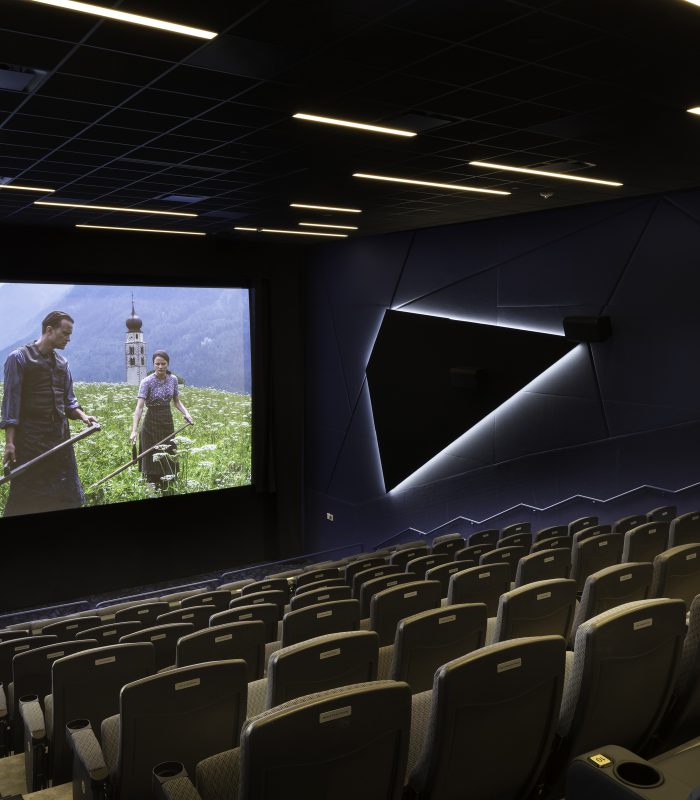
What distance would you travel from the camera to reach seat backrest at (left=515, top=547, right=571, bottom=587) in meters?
5.14

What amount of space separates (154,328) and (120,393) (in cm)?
124

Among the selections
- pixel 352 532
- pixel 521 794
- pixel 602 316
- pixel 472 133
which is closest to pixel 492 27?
pixel 472 133

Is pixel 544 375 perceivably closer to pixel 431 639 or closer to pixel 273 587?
pixel 273 587

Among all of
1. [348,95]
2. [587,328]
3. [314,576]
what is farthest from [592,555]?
[587,328]

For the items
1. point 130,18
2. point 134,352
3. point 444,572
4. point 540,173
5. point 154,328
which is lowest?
point 444,572

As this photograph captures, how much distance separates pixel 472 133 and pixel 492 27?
2.30 m

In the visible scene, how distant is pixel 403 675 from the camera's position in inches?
136

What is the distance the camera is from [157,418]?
13.0m

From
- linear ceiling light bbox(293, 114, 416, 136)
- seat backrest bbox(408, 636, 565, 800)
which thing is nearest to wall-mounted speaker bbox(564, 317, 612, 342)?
linear ceiling light bbox(293, 114, 416, 136)

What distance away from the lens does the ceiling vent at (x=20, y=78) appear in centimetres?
473

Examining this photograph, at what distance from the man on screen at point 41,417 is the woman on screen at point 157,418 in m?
0.98

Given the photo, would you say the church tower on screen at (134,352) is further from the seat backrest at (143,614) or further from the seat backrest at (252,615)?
the seat backrest at (252,615)

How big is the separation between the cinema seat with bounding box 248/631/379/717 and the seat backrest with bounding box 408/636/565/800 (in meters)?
0.69

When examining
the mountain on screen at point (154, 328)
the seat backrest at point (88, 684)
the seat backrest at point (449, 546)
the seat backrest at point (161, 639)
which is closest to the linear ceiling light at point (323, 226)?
the mountain on screen at point (154, 328)
